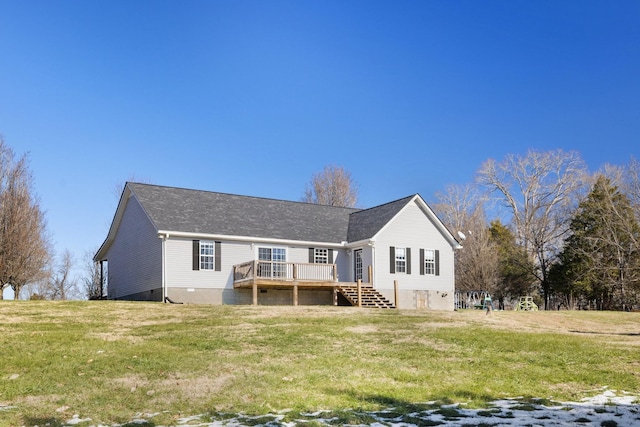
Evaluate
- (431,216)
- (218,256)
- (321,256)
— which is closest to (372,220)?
(431,216)

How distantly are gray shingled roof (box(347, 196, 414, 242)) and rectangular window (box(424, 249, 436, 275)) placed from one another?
2.82 metres

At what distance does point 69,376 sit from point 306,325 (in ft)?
26.1

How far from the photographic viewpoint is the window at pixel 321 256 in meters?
30.5

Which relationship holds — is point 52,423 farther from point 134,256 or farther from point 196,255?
point 134,256

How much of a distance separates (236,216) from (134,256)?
529 centimetres

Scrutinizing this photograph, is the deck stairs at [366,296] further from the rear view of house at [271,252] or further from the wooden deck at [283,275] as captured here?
the wooden deck at [283,275]

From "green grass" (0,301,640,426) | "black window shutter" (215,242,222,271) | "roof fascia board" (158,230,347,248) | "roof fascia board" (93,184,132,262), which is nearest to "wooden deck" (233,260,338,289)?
"black window shutter" (215,242,222,271)

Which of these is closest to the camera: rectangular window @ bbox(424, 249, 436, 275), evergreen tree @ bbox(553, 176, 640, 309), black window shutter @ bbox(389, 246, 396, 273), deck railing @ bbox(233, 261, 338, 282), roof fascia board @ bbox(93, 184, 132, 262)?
deck railing @ bbox(233, 261, 338, 282)

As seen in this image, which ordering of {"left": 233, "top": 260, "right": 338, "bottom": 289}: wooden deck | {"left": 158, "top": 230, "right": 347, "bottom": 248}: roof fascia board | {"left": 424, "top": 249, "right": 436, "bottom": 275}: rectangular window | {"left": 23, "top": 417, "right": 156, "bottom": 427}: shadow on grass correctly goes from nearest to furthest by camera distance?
{"left": 23, "top": 417, "right": 156, "bottom": 427}: shadow on grass
{"left": 158, "top": 230, "right": 347, "bottom": 248}: roof fascia board
{"left": 233, "top": 260, "right": 338, "bottom": 289}: wooden deck
{"left": 424, "top": 249, "right": 436, "bottom": 275}: rectangular window

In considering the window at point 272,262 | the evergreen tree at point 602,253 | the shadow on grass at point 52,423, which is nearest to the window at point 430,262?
the window at point 272,262

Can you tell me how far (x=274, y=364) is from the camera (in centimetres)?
1286

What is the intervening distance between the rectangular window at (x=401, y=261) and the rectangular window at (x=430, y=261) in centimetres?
139

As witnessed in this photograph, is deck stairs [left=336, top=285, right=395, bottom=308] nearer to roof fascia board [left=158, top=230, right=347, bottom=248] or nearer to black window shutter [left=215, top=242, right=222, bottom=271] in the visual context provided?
roof fascia board [left=158, top=230, right=347, bottom=248]

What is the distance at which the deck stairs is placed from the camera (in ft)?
93.8
